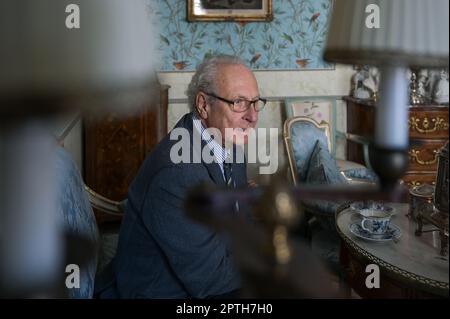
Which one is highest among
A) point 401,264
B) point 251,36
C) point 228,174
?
point 251,36

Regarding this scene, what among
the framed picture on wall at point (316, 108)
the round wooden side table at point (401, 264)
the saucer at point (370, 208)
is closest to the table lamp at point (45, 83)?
the round wooden side table at point (401, 264)

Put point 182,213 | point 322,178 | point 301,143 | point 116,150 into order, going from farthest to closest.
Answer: point 116,150 → point 301,143 → point 322,178 → point 182,213

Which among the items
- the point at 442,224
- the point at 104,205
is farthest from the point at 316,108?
the point at 442,224

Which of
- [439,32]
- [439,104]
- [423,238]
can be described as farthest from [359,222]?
[439,104]

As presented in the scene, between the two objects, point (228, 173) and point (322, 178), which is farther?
point (322, 178)

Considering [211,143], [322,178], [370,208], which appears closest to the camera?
[211,143]

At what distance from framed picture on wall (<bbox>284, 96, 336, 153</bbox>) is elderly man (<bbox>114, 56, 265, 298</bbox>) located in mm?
1312

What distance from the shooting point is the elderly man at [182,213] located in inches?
30.5

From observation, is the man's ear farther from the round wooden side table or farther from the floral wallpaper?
the floral wallpaper

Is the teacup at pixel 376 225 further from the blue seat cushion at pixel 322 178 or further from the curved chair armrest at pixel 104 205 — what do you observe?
the curved chair armrest at pixel 104 205

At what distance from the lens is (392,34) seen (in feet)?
0.85

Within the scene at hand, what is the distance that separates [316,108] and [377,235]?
4.67 feet

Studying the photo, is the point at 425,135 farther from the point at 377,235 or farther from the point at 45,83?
the point at 45,83
